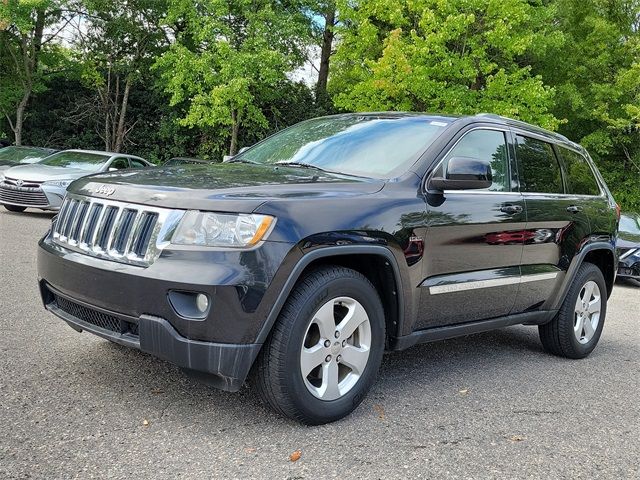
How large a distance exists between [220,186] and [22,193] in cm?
1033

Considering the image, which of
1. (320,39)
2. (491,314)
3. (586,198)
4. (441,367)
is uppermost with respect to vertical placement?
(320,39)

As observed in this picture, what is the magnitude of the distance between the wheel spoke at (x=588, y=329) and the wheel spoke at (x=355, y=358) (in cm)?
273

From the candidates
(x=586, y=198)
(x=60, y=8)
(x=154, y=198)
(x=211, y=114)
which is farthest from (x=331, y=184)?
(x=60, y=8)

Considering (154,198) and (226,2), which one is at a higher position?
(226,2)

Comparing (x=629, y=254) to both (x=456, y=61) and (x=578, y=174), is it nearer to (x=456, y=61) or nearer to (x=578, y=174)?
(x=578, y=174)

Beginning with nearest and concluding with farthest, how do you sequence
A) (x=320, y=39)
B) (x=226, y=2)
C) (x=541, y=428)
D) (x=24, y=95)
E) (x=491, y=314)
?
1. (x=541, y=428)
2. (x=491, y=314)
3. (x=226, y=2)
4. (x=24, y=95)
5. (x=320, y=39)

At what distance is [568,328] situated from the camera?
17.2 ft

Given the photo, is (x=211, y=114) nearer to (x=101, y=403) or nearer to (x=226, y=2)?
(x=226, y=2)

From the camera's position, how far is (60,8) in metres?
22.9

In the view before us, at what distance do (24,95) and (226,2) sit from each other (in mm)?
8441

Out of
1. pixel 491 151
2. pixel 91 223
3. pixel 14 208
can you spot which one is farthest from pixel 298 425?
pixel 14 208

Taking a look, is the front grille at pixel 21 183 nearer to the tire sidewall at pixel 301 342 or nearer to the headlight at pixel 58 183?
the headlight at pixel 58 183

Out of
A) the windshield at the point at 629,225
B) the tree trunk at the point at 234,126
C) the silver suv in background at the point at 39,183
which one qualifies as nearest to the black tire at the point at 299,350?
the silver suv in background at the point at 39,183

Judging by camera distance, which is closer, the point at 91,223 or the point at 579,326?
the point at 91,223
